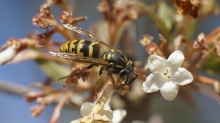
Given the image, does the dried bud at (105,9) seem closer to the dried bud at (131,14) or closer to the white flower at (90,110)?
the dried bud at (131,14)

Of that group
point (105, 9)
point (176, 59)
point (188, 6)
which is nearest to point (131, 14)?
point (105, 9)

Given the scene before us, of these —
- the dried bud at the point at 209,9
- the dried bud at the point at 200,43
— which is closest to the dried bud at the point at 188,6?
the dried bud at the point at 200,43

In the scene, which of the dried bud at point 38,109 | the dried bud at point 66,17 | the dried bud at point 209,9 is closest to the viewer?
the dried bud at point 66,17

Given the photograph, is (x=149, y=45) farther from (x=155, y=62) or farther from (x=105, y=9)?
(x=105, y=9)

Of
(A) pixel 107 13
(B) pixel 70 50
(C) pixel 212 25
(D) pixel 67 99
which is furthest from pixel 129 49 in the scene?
(C) pixel 212 25

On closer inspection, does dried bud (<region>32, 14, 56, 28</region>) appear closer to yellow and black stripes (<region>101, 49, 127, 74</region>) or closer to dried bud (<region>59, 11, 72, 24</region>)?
dried bud (<region>59, 11, 72, 24</region>)
